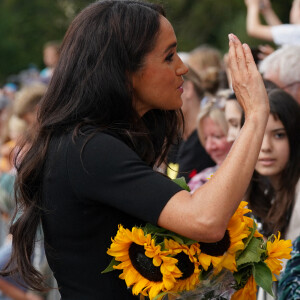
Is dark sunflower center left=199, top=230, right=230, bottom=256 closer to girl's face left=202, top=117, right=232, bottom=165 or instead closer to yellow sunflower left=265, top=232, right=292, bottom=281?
yellow sunflower left=265, top=232, right=292, bottom=281

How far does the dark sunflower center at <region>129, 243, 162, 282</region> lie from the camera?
8.34ft

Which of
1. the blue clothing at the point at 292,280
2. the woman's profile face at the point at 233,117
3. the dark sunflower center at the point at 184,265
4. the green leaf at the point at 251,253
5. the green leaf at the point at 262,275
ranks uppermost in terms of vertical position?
the dark sunflower center at the point at 184,265

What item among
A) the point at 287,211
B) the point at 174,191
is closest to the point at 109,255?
the point at 174,191

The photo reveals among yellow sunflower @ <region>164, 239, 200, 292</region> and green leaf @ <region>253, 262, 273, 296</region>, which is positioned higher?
yellow sunflower @ <region>164, 239, 200, 292</region>

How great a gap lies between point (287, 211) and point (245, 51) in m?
1.60

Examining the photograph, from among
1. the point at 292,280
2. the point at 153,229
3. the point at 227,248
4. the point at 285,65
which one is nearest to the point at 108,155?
the point at 153,229

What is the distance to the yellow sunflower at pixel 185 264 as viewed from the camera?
99.2 inches

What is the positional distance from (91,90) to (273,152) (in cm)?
184

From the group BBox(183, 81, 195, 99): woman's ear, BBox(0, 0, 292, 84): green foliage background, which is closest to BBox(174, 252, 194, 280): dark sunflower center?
BBox(183, 81, 195, 99): woman's ear

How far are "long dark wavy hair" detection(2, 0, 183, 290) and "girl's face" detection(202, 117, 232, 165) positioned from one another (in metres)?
2.46

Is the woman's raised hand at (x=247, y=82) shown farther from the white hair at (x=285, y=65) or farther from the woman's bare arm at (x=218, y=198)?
the white hair at (x=285, y=65)

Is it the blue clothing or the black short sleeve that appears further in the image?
the blue clothing

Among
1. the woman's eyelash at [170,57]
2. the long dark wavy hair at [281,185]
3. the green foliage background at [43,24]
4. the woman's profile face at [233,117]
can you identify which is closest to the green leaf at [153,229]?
the woman's eyelash at [170,57]

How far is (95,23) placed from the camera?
2.65 m
